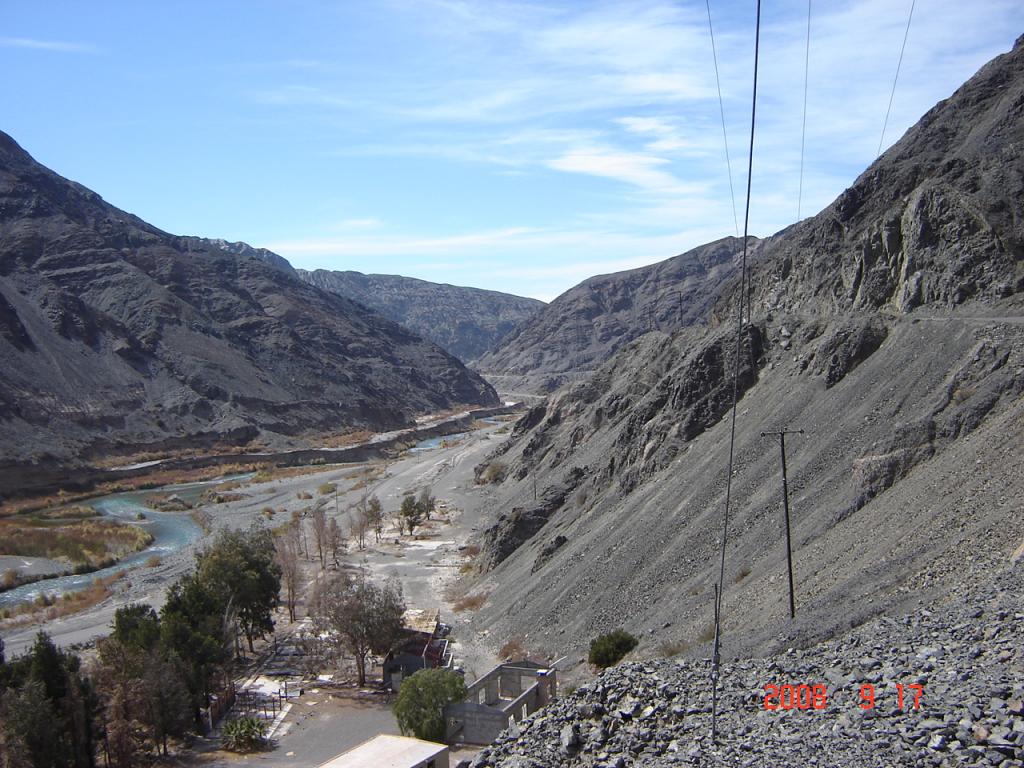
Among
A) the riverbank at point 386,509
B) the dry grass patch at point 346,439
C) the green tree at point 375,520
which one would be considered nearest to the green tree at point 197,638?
the riverbank at point 386,509

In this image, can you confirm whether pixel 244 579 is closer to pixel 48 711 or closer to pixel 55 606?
pixel 48 711

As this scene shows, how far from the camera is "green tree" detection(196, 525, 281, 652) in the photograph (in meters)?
35.4

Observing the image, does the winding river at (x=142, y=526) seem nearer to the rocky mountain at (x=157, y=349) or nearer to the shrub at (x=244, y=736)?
the rocky mountain at (x=157, y=349)

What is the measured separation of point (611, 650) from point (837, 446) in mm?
11471

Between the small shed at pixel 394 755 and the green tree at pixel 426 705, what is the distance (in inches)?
82.7

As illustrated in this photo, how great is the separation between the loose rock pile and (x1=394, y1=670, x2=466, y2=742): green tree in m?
6.68

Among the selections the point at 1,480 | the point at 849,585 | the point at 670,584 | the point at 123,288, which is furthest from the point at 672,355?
the point at 123,288

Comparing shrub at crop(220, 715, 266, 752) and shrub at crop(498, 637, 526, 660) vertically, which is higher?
shrub at crop(498, 637, 526, 660)

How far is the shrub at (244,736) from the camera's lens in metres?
26.0

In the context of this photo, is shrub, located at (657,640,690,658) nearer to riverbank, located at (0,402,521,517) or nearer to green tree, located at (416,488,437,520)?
green tree, located at (416,488,437,520)

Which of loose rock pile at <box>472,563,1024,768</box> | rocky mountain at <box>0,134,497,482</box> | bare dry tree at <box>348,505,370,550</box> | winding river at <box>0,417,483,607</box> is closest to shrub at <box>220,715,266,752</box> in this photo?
loose rock pile at <box>472,563,1024,768</box>

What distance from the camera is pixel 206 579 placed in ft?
116

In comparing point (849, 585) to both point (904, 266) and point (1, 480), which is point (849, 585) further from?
point (1, 480)

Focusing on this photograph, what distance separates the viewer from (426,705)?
2344 centimetres
